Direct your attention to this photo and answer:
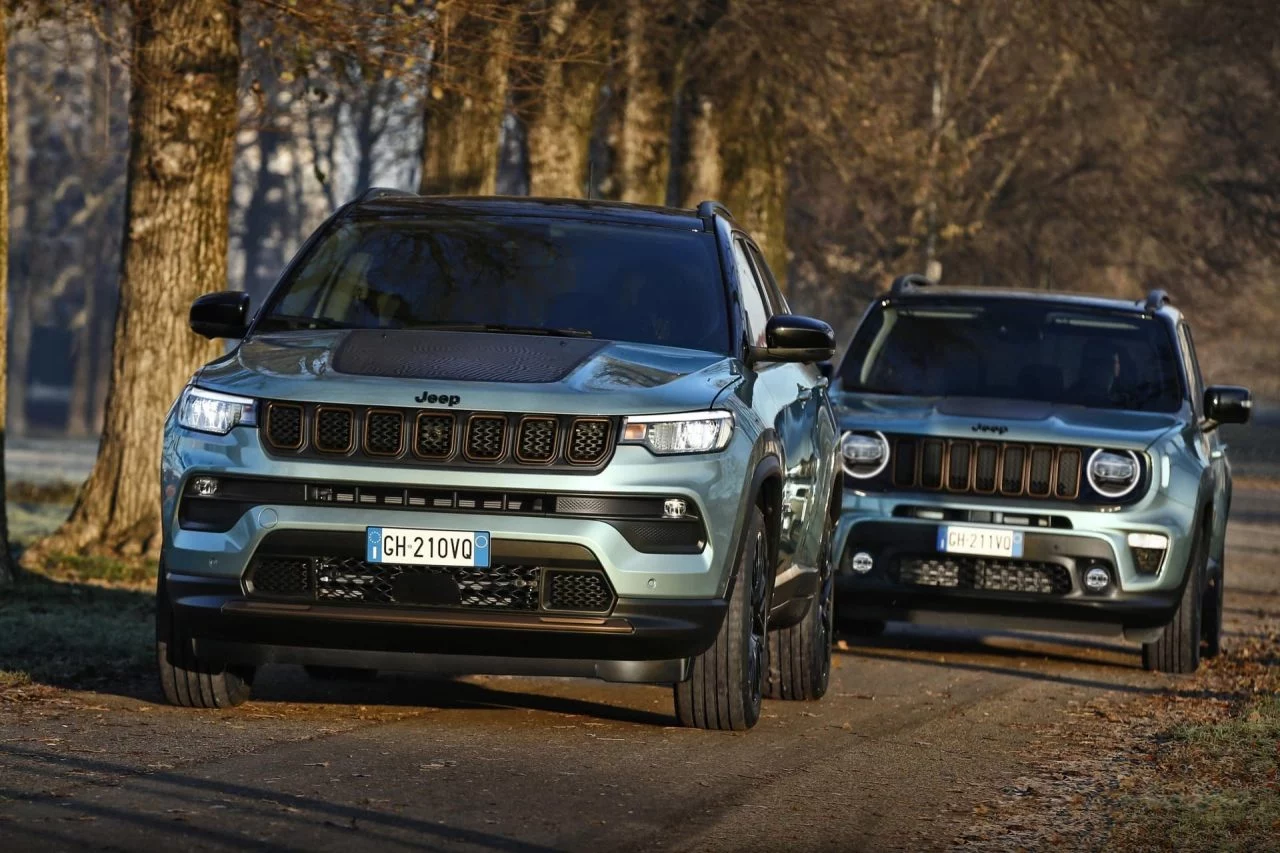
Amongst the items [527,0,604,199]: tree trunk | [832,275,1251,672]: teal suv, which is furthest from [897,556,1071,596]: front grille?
[527,0,604,199]: tree trunk

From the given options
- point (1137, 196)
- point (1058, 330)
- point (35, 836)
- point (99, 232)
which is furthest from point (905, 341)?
point (99, 232)

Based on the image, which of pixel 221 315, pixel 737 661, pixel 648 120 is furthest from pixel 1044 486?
pixel 648 120

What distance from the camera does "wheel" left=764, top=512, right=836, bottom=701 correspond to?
401 inches

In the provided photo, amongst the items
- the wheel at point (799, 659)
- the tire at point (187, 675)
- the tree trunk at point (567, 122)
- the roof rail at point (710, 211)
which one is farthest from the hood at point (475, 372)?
the tree trunk at point (567, 122)

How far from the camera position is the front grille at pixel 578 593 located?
8.09m

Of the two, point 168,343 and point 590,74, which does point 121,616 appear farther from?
point 590,74

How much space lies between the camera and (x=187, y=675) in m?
8.73

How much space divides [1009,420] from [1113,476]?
598mm

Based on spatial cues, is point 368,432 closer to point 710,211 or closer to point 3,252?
point 710,211

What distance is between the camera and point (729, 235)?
9.98m

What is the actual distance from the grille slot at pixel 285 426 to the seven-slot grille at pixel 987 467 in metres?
4.99

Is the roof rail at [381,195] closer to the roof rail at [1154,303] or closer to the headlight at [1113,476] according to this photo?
the headlight at [1113,476]

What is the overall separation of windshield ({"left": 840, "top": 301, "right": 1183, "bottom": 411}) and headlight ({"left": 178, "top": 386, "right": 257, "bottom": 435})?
558 cm

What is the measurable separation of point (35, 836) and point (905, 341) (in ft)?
26.3
